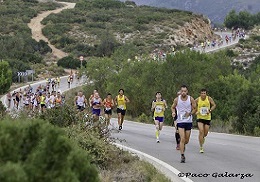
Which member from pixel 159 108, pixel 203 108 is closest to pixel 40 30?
pixel 159 108

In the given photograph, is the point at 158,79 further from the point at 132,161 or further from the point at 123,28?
the point at 123,28

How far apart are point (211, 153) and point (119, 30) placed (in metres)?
68.7

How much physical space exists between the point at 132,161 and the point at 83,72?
36725mm

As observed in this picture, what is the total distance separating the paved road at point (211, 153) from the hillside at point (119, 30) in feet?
169

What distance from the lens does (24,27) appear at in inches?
3169

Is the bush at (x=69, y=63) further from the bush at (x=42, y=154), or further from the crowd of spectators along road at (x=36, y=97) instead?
the bush at (x=42, y=154)

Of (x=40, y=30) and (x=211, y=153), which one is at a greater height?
(x=40, y=30)

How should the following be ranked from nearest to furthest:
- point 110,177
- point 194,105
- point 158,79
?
point 110,177 < point 194,105 < point 158,79

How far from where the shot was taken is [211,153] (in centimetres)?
1431

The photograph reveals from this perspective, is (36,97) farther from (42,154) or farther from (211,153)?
(42,154)

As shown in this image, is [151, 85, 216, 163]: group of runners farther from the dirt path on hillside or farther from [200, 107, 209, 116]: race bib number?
the dirt path on hillside

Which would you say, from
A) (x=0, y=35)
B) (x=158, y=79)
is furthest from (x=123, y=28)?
(x=158, y=79)

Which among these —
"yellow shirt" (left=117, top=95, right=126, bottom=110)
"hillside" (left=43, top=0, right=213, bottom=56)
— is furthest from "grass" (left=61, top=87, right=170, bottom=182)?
"hillside" (left=43, top=0, right=213, bottom=56)

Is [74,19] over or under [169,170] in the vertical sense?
over
